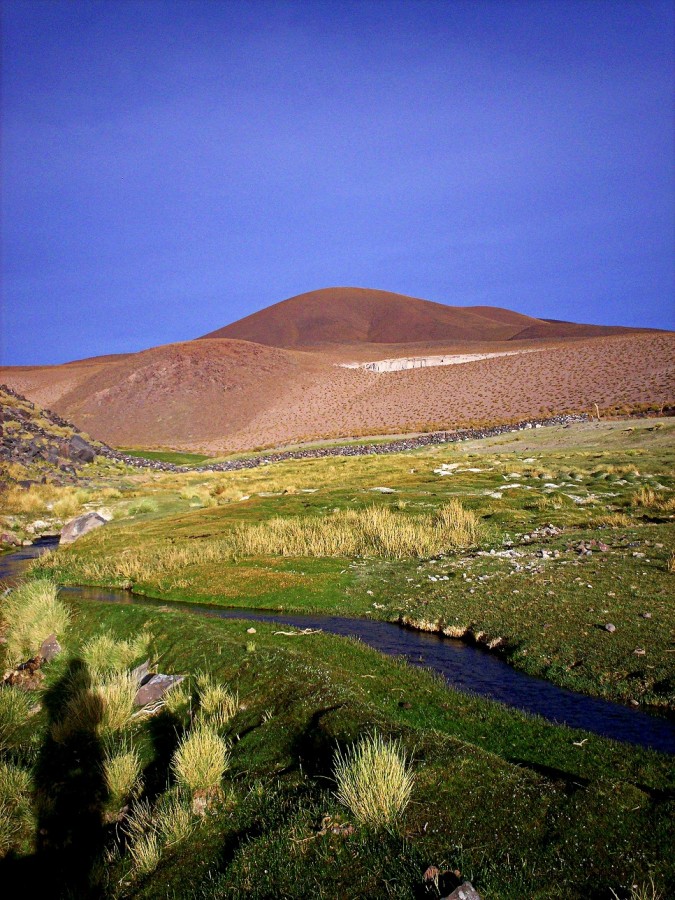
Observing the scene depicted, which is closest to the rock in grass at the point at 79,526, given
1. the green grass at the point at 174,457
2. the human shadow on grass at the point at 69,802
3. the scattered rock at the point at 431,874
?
the human shadow on grass at the point at 69,802

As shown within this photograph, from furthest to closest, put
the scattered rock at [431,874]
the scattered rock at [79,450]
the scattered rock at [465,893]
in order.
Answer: the scattered rock at [79,450], the scattered rock at [431,874], the scattered rock at [465,893]

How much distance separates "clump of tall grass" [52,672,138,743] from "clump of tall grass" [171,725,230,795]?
2.82 meters

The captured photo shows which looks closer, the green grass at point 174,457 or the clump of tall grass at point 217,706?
the clump of tall grass at point 217,706

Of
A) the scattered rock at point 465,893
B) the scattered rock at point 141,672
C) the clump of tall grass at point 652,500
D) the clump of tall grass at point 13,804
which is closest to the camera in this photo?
the scattered rock at point 465,893

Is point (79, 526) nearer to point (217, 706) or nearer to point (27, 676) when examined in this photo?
point (27, 676)

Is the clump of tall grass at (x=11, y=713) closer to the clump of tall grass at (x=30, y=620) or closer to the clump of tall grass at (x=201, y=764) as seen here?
the clump of tall grass at (x=30, y=620)

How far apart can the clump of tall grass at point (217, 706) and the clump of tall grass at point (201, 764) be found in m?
1.31

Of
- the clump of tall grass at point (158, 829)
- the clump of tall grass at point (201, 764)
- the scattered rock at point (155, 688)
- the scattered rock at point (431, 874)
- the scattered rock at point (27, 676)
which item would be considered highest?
the scattered rock at point (431, 874)

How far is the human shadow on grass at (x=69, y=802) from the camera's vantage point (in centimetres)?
752

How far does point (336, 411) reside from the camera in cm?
11481

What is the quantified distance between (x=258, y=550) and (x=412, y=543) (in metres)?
6.11

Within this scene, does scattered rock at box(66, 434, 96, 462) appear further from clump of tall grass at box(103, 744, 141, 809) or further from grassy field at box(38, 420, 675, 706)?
clump of tall grass at box(103, 744, 141, 809)

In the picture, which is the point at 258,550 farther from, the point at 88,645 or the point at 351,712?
the point at 351,712

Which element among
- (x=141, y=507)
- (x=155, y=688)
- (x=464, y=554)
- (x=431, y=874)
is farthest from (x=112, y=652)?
(x=141, y=507)
